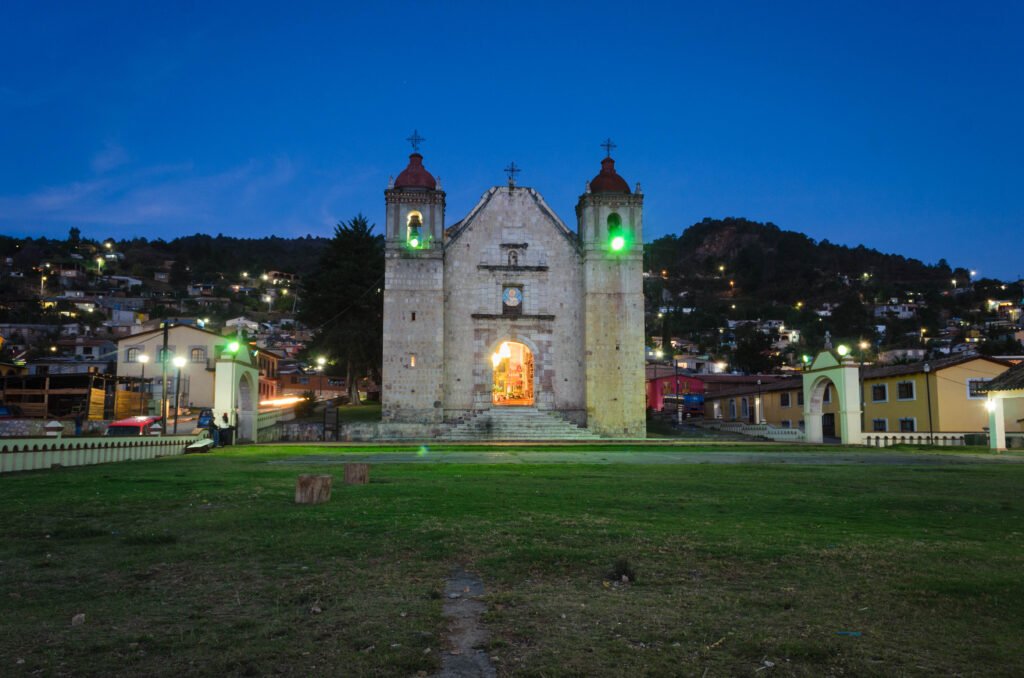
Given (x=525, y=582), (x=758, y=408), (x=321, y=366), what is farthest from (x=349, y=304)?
(x=525, y=582)

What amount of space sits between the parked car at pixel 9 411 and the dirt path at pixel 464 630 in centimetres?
4407

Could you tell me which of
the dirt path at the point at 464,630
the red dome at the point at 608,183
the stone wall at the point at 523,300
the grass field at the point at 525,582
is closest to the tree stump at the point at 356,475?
the grass field at the point at 525,582

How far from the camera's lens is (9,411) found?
4288 cm

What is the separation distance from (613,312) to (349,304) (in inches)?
758

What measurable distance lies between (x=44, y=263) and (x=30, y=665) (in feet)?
527

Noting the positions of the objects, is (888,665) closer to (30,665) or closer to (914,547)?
(914,547)

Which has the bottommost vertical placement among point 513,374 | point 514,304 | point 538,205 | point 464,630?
point 464,630

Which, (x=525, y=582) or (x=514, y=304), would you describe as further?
(x=514, y=304)

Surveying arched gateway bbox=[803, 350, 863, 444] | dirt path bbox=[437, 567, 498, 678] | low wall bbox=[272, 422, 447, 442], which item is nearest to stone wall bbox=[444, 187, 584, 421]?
low wall bbox=[272, 422, 447, 442]

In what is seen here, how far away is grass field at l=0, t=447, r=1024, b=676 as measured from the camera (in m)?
4.26

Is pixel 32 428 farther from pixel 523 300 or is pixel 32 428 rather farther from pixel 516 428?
pixel 523 300

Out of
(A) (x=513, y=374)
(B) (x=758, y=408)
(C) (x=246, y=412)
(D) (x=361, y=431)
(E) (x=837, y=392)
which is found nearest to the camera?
(E) (x=837, y=392)

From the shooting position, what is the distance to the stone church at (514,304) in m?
36.0

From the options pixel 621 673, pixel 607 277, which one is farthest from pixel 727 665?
pixel 607 277
